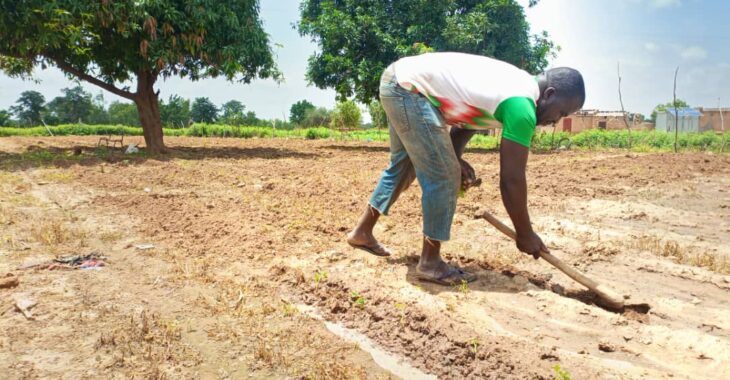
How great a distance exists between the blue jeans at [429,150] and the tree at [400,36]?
13443mm

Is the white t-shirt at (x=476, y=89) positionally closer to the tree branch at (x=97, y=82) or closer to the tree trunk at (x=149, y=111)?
the tree trunk at (x=149, y=111)

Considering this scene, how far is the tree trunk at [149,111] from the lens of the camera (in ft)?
45.6

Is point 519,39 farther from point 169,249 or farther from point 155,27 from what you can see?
point 169,249

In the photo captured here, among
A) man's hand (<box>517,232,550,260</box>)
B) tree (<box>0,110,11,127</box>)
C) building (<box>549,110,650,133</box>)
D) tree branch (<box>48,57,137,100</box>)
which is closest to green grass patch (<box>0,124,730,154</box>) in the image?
tree branch (<box>48,57,137,100</box>)

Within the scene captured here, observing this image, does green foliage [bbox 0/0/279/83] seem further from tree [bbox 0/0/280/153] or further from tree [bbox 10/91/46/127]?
tree [bbox 10/91/46/127]

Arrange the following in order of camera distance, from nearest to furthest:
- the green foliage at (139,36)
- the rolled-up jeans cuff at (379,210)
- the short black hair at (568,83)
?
1. the short black hair at (568,83)
2. the rolled-up jeans cuff at (379,210)
3. the green foliage at (139,36)

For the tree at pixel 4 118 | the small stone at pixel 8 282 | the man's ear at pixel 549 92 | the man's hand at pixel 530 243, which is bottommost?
the small stone at pixel 8 282

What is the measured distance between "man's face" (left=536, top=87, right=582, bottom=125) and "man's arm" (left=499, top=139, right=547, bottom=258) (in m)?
0.29

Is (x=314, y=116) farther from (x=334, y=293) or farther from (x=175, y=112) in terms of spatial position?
(x=334, y=293)

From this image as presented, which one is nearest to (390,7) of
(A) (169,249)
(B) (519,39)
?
(B) (519,39)

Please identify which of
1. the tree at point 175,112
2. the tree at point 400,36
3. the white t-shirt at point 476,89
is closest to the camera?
the white t-shirt at point 476,89

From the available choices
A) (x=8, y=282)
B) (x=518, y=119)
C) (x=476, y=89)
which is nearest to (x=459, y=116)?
(x=476, y=89)

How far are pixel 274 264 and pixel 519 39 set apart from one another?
1597cm

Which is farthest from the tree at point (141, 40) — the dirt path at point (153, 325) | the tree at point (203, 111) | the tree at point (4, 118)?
the tree at point (203, 111)
